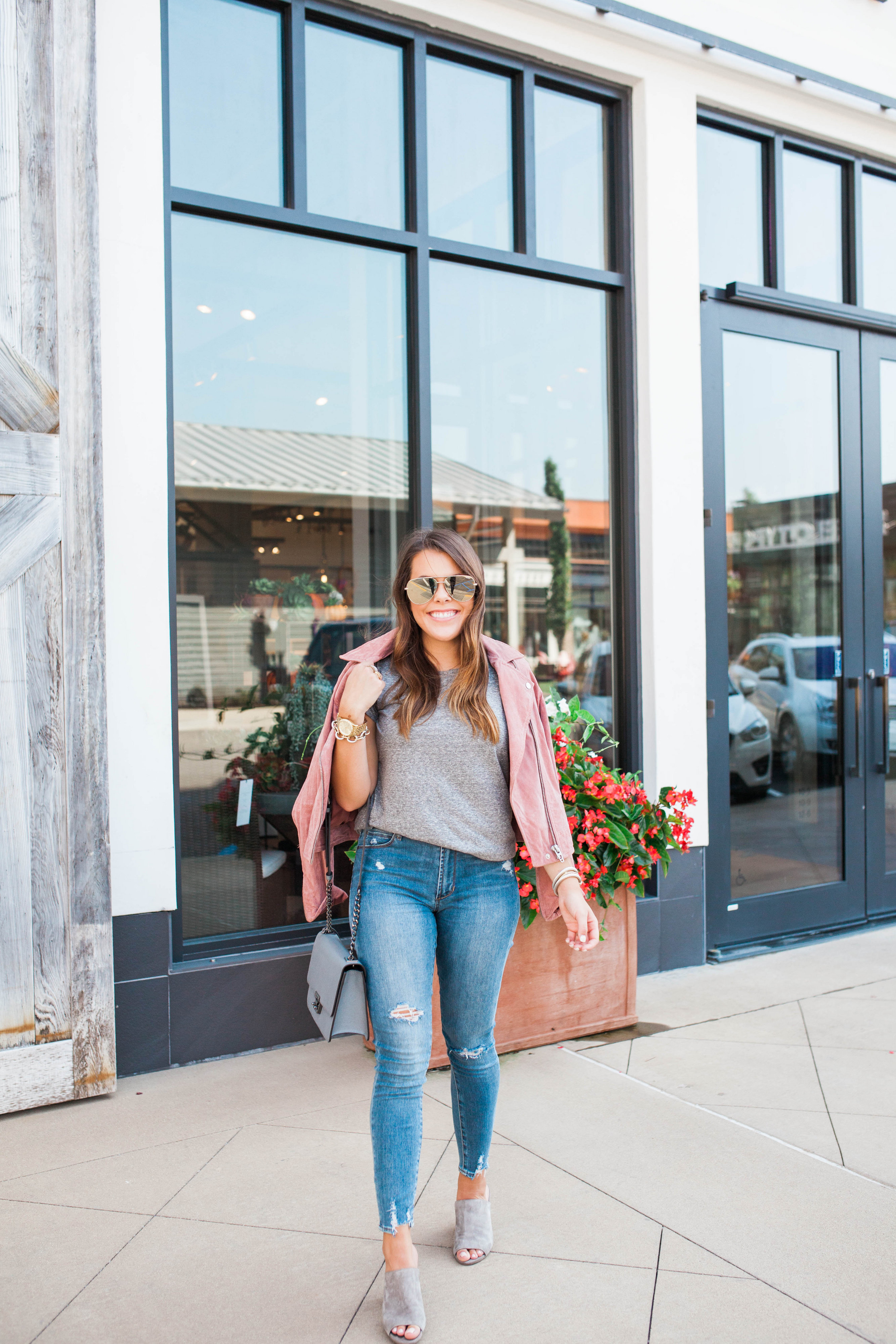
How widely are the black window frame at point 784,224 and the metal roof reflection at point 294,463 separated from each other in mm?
1856

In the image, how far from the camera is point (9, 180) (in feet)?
11.0

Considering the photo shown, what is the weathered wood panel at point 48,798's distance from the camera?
3.40 m

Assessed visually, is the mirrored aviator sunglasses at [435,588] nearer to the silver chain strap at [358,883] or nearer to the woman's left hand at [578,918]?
the silver chain strap at [358,883]

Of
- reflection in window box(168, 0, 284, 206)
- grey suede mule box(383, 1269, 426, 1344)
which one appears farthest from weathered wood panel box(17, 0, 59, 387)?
grey suede mule box(383, 1269, 426, 1344)

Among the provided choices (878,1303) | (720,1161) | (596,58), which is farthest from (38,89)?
(878,1303)

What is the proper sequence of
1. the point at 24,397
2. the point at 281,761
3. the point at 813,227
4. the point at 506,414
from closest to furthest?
the point at 24,397
the point at 281,761
the point at 506,414
the point at 813,227

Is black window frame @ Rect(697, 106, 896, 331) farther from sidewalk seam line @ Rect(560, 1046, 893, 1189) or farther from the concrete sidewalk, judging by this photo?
sidewalk seam line @ Rect(560, 1046, 893, 1189)

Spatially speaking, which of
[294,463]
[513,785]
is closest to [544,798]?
[513,785]

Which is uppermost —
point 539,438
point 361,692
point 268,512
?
point 539,438

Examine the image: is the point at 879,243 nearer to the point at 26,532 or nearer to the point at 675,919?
the point at 675,919

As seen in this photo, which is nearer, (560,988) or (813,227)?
(560,988)

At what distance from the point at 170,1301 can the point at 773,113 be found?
5.71 m

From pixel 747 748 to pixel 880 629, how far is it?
1145 mm

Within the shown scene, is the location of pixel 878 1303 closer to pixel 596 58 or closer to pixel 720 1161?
pixel 720 1161
